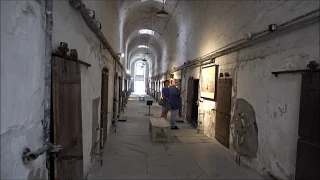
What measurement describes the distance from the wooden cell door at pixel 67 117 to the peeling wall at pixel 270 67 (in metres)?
2.93

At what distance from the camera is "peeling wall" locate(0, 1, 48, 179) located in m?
1.32

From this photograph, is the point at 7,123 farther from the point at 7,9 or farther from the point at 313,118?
the point at 313,118

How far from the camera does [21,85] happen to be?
1.50 metres

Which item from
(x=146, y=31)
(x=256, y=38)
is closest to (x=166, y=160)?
(x=256, y=38)

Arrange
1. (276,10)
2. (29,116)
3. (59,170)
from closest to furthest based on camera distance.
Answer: (29,116) → (59,170) → (276,10)

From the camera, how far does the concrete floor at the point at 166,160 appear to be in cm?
405

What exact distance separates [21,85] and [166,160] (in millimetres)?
3785

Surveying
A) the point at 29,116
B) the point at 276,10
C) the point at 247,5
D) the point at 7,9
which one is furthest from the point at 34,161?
the point at 247,5

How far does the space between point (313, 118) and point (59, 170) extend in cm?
294

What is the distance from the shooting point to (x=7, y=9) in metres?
1.33

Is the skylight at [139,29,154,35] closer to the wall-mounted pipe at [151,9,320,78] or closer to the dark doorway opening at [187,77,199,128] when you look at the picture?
the dark doorway opening at [187,77,199,128]

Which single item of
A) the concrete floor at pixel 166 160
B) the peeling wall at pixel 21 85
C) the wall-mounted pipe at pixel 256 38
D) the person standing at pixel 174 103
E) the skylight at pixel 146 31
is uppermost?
the skylight at pixel 146 31

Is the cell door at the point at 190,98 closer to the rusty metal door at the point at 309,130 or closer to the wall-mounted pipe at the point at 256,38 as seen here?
the wall-mounted pipe at the point at 256,38

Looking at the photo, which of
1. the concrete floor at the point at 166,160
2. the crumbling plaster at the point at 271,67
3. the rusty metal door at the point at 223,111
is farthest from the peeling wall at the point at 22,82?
the rusty metal door at the point at 223,111
